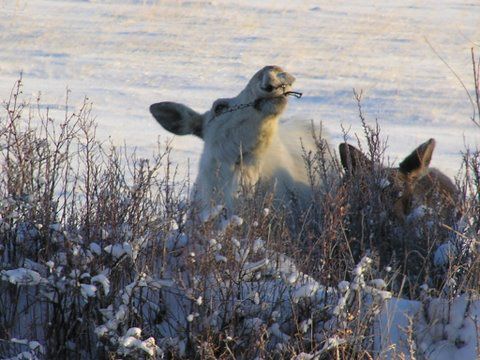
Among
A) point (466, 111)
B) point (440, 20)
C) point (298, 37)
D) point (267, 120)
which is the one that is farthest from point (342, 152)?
point (440, 20)

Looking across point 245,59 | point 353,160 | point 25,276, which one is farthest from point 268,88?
point 245,59

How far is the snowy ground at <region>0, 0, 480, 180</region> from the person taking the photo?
45.6 ft

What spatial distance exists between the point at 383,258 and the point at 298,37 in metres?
15.0

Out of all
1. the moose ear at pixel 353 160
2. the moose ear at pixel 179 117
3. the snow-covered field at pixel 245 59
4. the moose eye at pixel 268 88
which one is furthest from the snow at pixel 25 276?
the snow-covered field at pixel 245 59

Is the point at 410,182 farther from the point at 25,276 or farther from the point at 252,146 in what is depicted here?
the point at 25,276

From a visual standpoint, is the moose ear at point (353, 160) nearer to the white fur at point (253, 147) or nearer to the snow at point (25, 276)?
the white fur at point (253, 147)

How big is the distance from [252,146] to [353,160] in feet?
2.59

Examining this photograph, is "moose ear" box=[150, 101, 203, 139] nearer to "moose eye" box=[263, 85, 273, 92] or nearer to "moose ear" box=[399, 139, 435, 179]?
"moose eye" box=[263, 85, 273, 92]

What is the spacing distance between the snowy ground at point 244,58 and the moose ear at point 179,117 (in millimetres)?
2496

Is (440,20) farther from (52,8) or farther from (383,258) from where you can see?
(383,258)

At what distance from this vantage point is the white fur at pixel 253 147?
7125 mm

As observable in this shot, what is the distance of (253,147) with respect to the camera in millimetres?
7523

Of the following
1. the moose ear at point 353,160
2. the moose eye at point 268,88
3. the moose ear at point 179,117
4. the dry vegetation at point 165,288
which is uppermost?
the moose eye at point 268,88

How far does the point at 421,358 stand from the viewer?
4.41 metres
